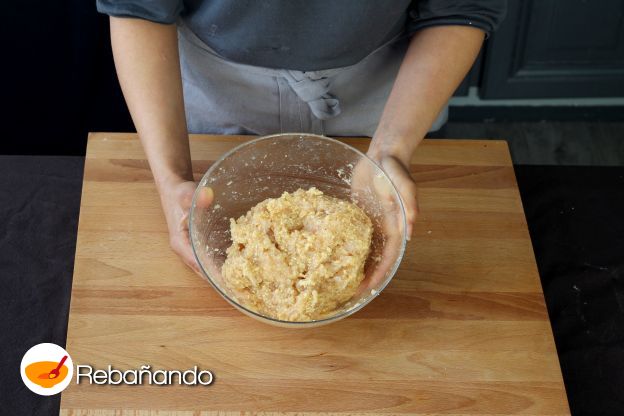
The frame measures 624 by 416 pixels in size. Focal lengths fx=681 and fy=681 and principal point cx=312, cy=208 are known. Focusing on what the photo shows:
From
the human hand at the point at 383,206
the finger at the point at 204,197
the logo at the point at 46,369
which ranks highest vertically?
the finger at the point at 204,197

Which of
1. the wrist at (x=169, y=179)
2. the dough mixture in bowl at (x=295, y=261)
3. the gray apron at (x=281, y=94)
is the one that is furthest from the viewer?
the gray apron at (x=281, y=94)

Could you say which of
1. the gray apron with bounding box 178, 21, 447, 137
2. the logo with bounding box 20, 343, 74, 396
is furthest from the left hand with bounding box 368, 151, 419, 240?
the logo with bounding box 20, 343, 74, 396

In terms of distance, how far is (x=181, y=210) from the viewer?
1.04 m

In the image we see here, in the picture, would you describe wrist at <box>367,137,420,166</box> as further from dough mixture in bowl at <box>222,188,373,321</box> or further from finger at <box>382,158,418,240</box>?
dough mixture in bowl at <box>222,188,373,321</box>

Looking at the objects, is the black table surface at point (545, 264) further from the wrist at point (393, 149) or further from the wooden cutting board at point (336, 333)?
the wrist at point (393, 149)

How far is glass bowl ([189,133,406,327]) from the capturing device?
1.01 meters

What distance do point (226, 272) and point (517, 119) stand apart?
1678 mm

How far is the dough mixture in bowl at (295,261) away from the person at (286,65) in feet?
0.29

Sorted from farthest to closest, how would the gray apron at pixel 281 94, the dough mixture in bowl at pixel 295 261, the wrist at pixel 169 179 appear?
the gray apron at pixel 281 94 < the wrist at pixel 169 179 < the dough mixture in bowl at pixel 295 261

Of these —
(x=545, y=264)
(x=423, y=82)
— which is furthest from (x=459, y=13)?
(x=545, y=264)

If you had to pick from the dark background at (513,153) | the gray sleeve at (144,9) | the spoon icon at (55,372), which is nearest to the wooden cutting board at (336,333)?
the spoon icon at (55,372)

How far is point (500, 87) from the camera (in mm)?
2246

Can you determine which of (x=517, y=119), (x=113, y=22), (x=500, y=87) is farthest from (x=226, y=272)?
(x=517, y=119)

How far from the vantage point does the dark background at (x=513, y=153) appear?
116 centimetres
